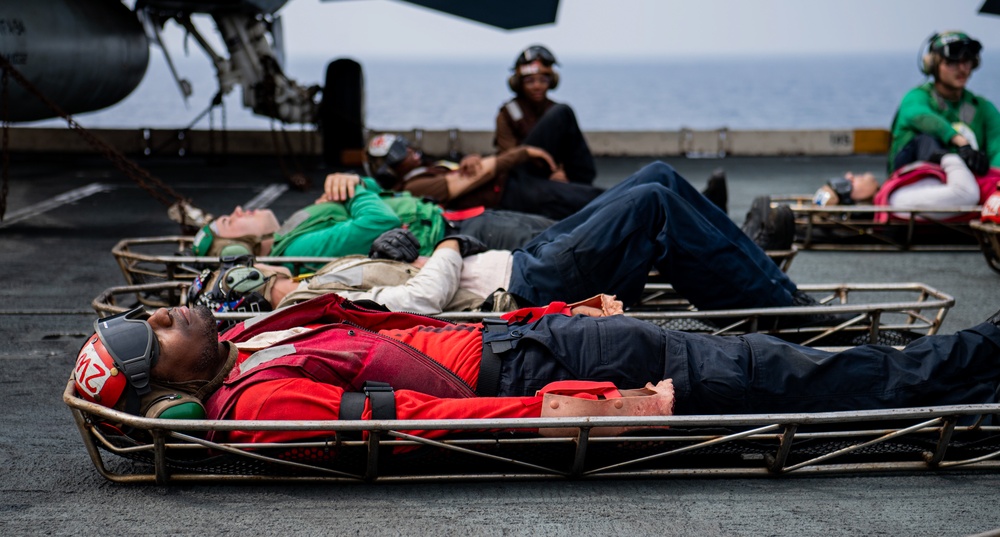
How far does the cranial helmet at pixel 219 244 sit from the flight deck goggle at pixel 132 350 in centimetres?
225

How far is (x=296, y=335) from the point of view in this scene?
134 inches

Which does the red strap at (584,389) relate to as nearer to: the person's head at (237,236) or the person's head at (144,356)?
the person's head at (144,356)

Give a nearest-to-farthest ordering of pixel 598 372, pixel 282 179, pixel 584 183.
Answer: pixel 598 372, pixel 584 183, pixel 282 179

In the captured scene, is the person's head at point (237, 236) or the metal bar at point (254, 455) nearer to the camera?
the metal bar at point (254, 455)

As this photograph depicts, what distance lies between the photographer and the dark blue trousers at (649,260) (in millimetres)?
4395

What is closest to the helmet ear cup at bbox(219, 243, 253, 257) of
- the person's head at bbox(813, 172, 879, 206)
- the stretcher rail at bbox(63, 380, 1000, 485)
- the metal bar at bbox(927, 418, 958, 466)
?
the stretcher rail at bbox(63, 380, 1000, 485)

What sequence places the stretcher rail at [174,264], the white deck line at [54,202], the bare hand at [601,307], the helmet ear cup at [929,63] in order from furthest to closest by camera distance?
the white deck line at [54,202]
the helmet ear cup at [929,63]
the stretcher rail at [174,264]
the bare hand at [601,307]

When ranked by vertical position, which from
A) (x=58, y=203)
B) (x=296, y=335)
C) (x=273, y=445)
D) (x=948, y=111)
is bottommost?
(x=58, y=203)

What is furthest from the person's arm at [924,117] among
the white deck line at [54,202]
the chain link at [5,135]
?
the white deck line at [54,202]

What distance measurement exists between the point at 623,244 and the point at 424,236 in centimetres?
159

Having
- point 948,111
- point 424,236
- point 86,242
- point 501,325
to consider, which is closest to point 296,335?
point 501,325

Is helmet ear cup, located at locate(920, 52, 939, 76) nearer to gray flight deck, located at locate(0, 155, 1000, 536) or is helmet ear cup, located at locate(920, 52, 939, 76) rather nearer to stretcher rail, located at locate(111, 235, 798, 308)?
stretcher rail, located at locate(111, 235, 798, 308)

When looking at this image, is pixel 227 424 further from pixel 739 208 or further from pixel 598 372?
pixel 739 208

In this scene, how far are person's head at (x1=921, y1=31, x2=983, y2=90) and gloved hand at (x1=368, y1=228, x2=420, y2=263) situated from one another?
5.15m
